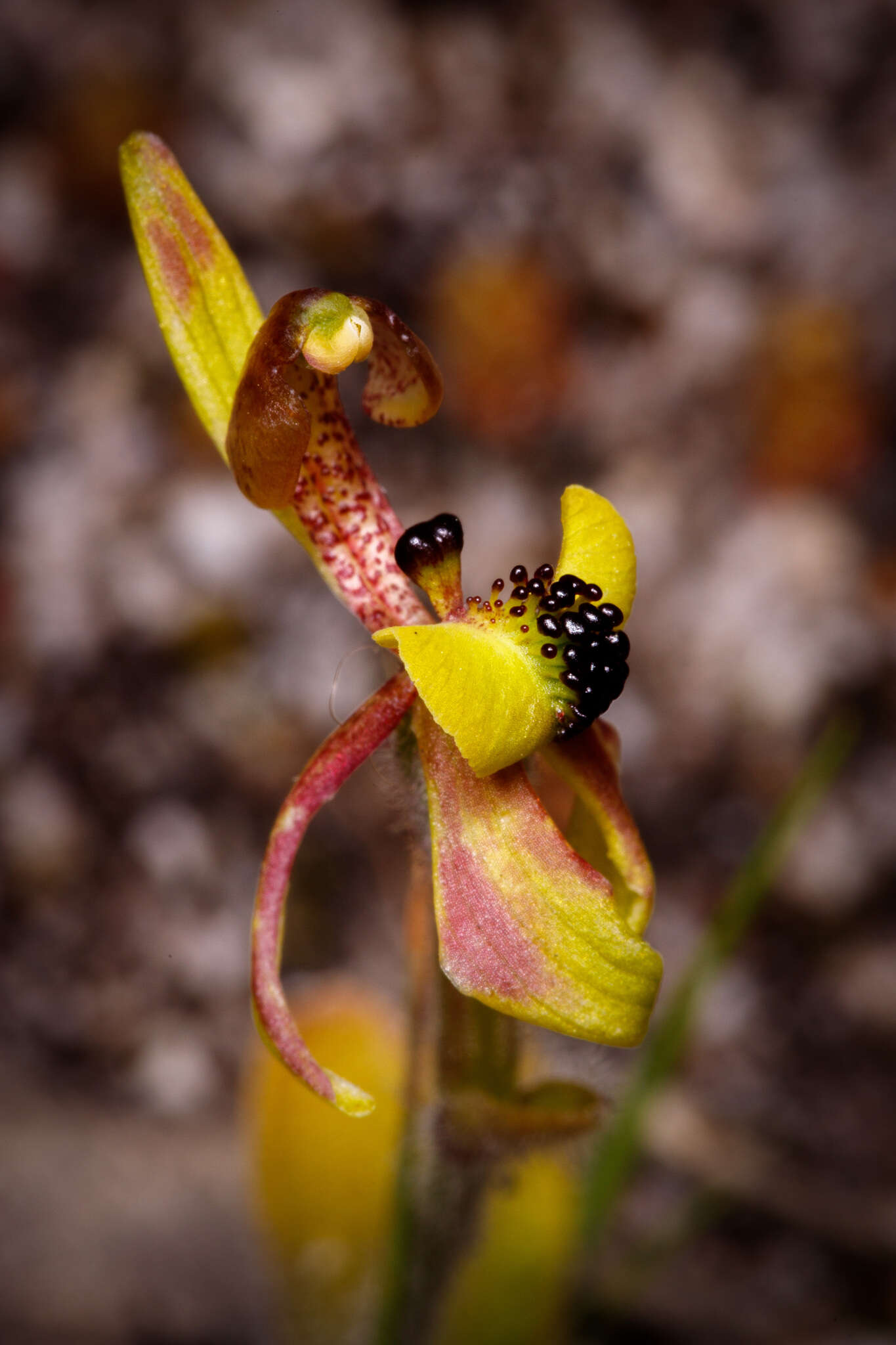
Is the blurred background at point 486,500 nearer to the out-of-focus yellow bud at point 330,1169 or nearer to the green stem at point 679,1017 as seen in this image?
the out-of-focus yellow bud at point 330,1169

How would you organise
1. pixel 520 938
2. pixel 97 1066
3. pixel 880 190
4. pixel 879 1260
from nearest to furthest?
pixel 520 938 → pixel 879 1260 → pixel 97 1066 → pixel 880 190

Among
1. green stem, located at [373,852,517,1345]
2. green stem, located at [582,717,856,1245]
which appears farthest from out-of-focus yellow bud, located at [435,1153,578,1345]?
green stem, located at [373,852,517,1345]

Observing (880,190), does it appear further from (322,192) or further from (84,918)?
(84,918)

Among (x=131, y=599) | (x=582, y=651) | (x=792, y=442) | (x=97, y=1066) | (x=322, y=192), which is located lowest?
(x=97, y=1066)

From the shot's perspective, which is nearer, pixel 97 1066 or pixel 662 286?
pixel 97 1066

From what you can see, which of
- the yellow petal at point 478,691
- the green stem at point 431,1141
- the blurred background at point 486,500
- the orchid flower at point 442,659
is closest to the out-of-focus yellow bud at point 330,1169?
the green stem at point 431,1141

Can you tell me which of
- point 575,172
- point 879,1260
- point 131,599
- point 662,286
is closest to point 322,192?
point 575,172

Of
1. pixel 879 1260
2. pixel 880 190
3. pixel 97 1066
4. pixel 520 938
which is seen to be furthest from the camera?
pixel 880 190
